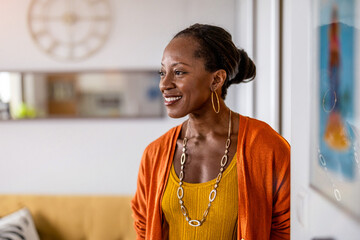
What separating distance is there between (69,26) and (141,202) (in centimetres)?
195

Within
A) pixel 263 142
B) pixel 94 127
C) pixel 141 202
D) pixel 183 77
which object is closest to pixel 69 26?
pixel 94 127

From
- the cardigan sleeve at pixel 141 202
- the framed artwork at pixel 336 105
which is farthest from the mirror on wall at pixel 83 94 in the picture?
the framed artwork at pixel 336 105

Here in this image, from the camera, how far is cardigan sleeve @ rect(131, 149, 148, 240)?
109 cm

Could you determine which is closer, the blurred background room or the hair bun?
the hair bun

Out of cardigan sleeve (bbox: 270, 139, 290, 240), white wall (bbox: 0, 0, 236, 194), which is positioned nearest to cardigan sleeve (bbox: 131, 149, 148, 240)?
cardigan sleeve (bbox: 270, 139, 290, 240)

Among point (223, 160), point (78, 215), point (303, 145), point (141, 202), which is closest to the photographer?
point (303, 145)

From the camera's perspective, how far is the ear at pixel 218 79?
95 centimetres

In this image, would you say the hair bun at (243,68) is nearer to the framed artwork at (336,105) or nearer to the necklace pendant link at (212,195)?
the necklace pendant link at (212,195)

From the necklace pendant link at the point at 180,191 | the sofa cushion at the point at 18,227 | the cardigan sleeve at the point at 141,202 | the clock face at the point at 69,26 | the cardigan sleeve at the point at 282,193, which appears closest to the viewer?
the cardigan sleeve at the point at 282,193

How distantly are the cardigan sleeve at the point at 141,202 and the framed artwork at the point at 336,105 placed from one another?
539 millimetres

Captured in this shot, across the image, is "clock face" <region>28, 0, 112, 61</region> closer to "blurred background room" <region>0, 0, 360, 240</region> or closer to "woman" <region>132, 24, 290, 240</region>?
"blurred background room" <region>0, 0, 360, 240</region>

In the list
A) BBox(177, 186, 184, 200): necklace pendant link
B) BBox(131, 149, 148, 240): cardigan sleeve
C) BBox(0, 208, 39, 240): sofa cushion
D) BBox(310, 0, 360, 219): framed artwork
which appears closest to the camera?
BBox(310, 0, 360, 219): framed artwork

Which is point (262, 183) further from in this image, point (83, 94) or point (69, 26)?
point (69, 26)

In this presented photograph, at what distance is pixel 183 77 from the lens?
3.00ft
